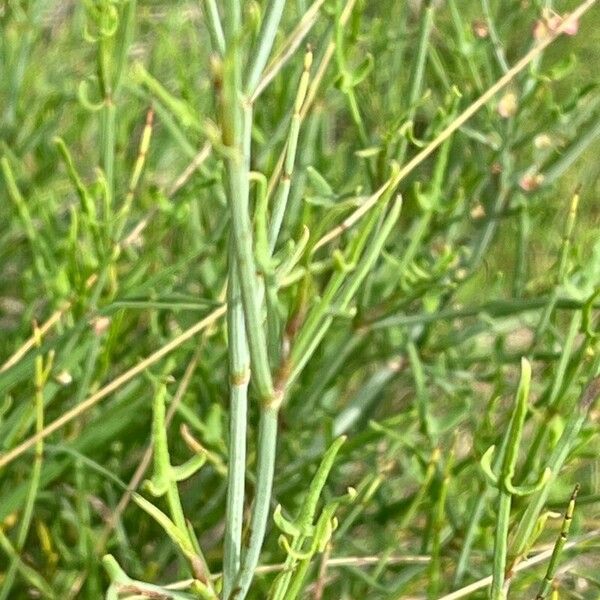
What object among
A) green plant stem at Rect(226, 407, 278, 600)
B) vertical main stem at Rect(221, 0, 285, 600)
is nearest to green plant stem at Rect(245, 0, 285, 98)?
vertical main stem at Rect(221, 0, 285, 600)

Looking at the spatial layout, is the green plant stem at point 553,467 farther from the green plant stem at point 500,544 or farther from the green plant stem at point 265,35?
the green plant stem at point 265,35

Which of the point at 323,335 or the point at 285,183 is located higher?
the point at 285,183

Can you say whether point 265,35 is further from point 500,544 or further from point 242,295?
point 500,544

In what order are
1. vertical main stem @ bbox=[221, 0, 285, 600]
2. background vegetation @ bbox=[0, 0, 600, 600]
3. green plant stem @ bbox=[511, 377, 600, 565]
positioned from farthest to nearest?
background vegetation @ bbox=[0, 0, 600, 600] < green plant stem @ bbox=[511, 377, 600, 565] < vertical main stem @ bbox=[221, 0, 285, 600]

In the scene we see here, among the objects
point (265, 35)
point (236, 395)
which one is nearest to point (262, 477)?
point (236, 395)

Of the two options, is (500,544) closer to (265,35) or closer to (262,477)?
(262,477)

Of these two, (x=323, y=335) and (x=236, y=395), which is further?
(x=323, y=335)

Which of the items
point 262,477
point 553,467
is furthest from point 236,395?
point 553,467

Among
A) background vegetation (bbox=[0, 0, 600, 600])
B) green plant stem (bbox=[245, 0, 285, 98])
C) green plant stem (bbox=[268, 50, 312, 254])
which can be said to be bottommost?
background vegetation (bbox=[0, 0, 600, 600])

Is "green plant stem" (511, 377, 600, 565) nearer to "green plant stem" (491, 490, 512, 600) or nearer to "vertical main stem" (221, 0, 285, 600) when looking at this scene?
"green plant stem" (491, 490, 512, 600)

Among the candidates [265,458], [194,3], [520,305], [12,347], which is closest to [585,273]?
[520,305]

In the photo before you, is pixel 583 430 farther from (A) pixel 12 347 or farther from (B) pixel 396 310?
(A) pixel 12 347

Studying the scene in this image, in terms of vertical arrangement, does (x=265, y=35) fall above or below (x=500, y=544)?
above
